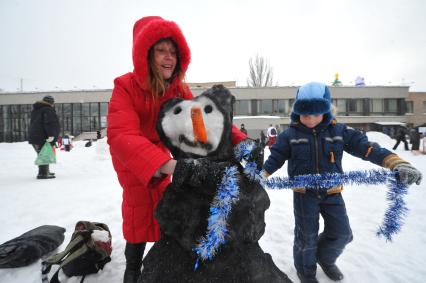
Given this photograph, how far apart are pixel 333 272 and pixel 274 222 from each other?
1288mm

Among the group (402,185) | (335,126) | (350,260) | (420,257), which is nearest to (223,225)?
(402,185)

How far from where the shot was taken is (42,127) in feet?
20.2

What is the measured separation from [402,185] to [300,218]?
0.76m

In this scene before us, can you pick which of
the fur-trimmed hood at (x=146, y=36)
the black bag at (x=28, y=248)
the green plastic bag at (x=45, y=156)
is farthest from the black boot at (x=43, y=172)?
the fur-trimmed hood at (x=146, y=36)

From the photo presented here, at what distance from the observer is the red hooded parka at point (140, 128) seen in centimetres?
116

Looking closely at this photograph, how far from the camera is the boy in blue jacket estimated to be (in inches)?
77.3

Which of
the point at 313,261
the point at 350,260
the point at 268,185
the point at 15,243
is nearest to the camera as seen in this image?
the point at 268,185

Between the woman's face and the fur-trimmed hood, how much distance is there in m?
0.05

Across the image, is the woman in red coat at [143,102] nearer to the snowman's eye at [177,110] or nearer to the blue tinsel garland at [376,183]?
the snowman's eye at [177,110]

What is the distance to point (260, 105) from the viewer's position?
3117cm

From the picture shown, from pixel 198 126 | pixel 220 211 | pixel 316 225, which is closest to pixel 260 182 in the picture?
pixel 220 211

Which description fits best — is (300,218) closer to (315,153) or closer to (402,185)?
(315,153)

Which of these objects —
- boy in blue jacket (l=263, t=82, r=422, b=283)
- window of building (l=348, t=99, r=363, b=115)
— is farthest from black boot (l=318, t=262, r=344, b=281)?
window of building (l=348, t=99, r=363, b=115)

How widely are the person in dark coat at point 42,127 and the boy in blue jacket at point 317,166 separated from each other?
Result: 5887mm
